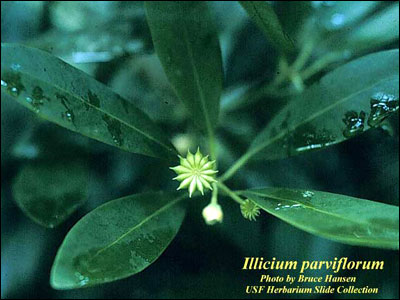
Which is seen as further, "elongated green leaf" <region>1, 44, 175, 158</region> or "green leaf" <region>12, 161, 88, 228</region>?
"green leaf" <region>12, 161, 88, 228</region>

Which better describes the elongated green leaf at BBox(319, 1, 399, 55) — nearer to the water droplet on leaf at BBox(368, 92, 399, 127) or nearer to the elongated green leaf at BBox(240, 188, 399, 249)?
the water droplet on leaf at BBox(368, 92, 399, 127)

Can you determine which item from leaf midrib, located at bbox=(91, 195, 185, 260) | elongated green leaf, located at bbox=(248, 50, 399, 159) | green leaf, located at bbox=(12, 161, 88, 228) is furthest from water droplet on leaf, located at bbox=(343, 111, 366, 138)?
green leaf, located at bbox=(12, 161, 88, 228)

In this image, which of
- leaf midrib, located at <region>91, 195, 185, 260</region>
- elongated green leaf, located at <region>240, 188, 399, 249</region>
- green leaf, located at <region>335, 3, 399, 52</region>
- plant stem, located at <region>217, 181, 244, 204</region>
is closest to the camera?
elongated green leaf, located at <region>240, 188, 399, 249</region>

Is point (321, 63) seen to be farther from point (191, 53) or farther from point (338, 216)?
point (338, 216)

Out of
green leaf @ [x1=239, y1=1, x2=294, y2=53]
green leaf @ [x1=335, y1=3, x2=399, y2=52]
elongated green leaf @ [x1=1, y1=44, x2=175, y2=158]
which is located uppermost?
green leaf @ [x1=335, y1=3, x2=399, y2=52]

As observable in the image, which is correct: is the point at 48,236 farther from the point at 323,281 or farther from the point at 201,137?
the point at 323,281

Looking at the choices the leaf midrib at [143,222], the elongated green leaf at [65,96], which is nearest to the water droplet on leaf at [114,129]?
the elongated green leaf at [65,96]

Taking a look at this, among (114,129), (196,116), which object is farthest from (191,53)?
(114,129)
